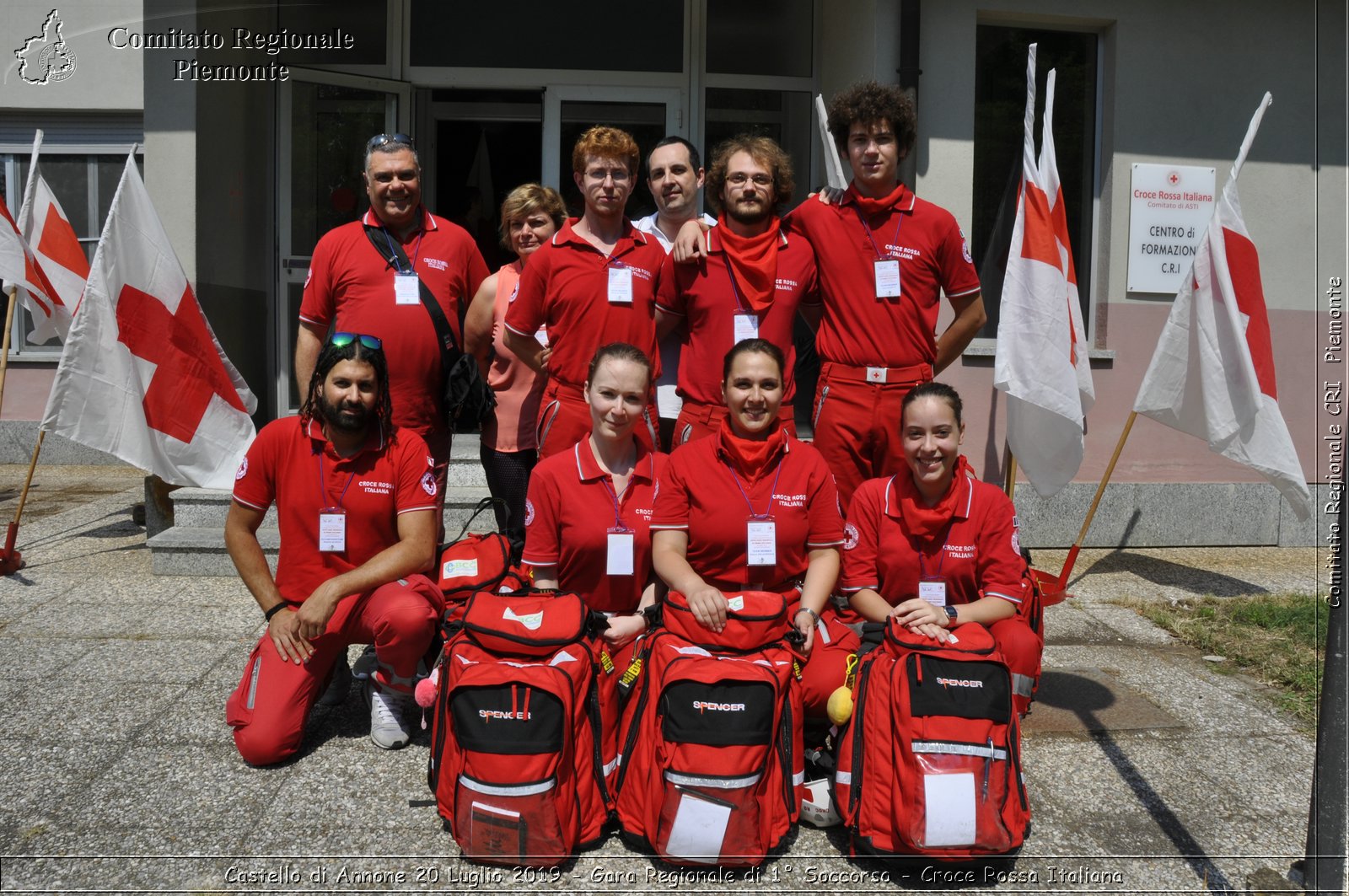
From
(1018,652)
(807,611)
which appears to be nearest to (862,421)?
(807,611)

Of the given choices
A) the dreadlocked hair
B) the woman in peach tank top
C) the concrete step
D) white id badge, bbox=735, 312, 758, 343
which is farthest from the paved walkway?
white id badge, bbox=735, 312, 758, 343

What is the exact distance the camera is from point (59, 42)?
30.4 feet

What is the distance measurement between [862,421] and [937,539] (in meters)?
0.62

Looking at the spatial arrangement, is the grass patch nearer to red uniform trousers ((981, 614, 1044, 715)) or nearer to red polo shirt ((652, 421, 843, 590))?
red uniform trousers ((981, 614, 1044, 715))

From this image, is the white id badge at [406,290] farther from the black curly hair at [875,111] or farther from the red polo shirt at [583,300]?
the black curly hair at [875,111]

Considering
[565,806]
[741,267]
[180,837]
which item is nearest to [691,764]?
[565,806]

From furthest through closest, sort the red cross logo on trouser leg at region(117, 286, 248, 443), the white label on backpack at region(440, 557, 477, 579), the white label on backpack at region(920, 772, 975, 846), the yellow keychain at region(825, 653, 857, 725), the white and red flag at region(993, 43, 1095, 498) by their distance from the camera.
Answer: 1. the red cross logo on trouser leg at region(117, 286, 248, 443)
2. the white and red flag at region(993, 43, 1095, 498)
3. the white label on backpack at region(440, 557, 477, 579)
4. the yellow keychain at region(825, 653, 857, 725)
5. the white label on backpack at region(920, 772, 975, 846)

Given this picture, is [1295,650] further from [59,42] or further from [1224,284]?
[59,42]

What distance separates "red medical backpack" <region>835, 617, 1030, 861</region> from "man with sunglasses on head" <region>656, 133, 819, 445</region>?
1113mm

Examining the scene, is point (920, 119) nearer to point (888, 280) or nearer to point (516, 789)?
point (888, 280)

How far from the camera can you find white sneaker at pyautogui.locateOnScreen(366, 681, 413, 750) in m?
3.66

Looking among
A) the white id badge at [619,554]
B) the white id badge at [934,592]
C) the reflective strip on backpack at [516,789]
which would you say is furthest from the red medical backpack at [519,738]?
the white id badge at [934,592]

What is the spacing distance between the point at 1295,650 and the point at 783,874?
325 centimetres

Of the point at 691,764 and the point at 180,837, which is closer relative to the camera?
the point at 691,764
